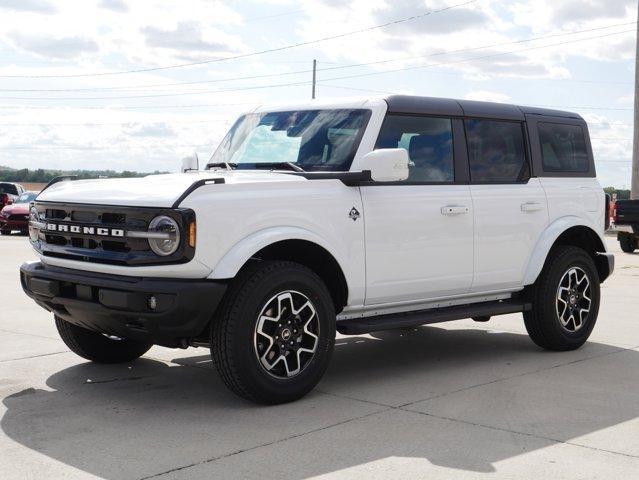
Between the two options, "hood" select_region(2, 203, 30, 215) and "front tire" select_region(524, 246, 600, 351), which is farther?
"hood" select_region(2, 203, 30, 215)

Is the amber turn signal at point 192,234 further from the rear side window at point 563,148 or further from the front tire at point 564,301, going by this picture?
the rear side window at point 563,148

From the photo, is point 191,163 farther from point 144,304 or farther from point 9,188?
point 9,188

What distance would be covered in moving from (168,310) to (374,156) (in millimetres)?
1667

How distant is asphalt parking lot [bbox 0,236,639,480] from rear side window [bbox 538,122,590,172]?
5.12 feet

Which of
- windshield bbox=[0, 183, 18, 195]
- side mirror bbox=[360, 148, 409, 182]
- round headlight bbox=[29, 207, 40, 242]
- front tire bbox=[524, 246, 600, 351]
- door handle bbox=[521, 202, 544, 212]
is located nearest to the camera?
side mirror bbox=[360, 148, 409, 182]

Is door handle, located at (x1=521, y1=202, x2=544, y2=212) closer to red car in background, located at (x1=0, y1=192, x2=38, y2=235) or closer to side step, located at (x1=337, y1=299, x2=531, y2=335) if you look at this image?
side step, located at (x1=337, y1=299, x2=531, y2=335)

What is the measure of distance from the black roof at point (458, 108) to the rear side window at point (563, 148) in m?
0.13

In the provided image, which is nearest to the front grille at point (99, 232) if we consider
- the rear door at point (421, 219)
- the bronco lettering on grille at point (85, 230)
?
the bronco lettering on grille at point (85, 230)

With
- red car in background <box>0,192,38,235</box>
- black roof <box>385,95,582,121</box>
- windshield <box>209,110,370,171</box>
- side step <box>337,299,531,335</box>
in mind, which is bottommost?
red car in background <box>0,192,38,235</box>

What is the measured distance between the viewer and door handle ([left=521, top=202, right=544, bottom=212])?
7.27m

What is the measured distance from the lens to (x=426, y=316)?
21.6 ft

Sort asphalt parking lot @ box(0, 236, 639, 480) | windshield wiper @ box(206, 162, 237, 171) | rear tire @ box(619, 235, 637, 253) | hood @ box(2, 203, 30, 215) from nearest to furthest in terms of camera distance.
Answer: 1. asphalt parking lot @ box(0, 236, 639, 480)
2. windshield wiper @ box(206, 162, 237, 171)
3. rear tire @ box(619, 235, 637, 253)
4. hood @ box(2, 203, 30, 215)

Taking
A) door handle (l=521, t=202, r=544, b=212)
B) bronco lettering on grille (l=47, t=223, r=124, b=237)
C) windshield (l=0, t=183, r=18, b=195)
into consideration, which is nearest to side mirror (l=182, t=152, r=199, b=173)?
bronco lettering on grille (l=47, t=223, r=124, b=237)

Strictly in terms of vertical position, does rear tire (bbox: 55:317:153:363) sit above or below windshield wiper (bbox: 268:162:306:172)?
below
